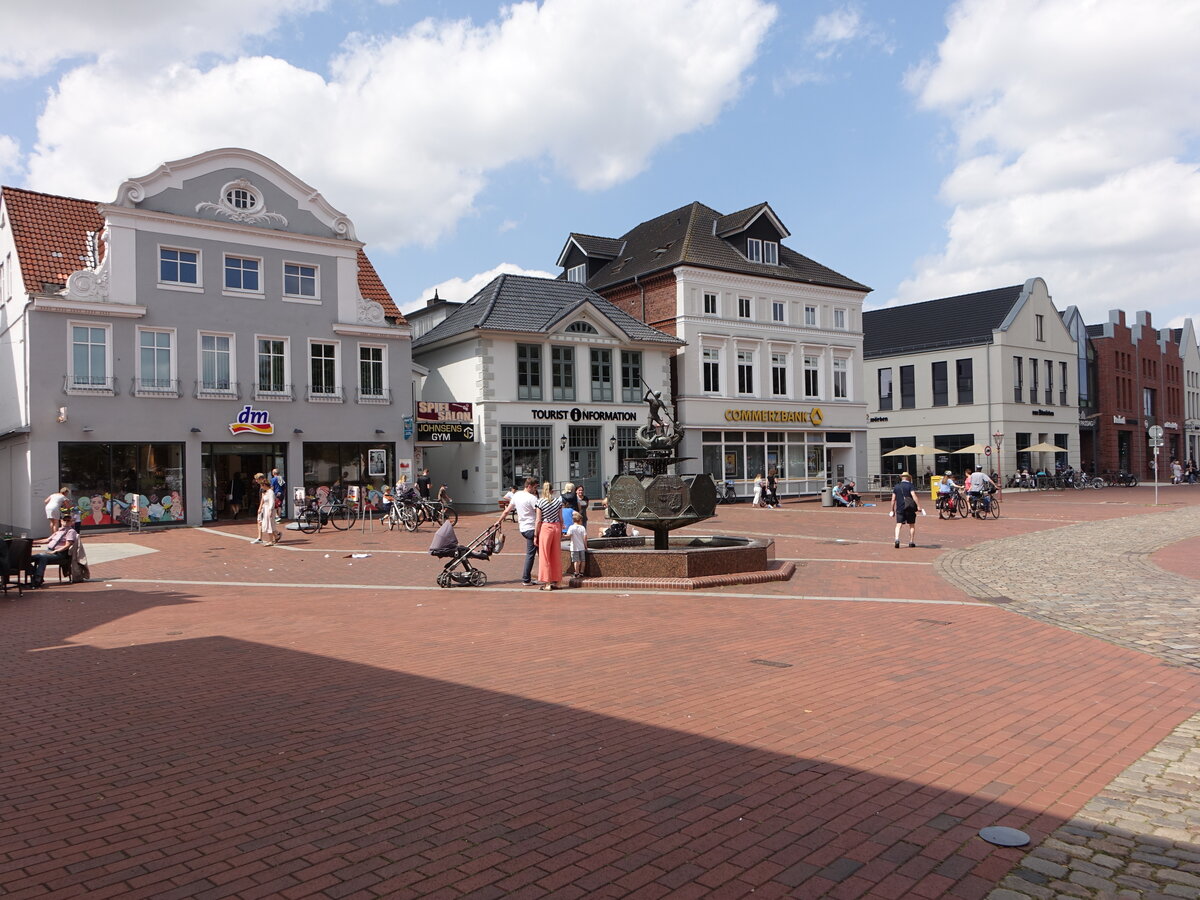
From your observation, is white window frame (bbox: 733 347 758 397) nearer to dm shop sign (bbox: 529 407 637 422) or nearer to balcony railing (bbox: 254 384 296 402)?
dm shop sign (bbox: 529 407 637 422)

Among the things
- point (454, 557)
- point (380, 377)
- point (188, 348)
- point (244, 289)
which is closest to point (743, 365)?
point (380, 377)

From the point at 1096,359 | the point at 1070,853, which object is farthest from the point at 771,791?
the point at 1096,359

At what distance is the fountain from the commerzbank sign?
2640 cm

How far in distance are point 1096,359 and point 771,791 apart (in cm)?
6941

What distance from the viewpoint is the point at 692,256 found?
1645 inches

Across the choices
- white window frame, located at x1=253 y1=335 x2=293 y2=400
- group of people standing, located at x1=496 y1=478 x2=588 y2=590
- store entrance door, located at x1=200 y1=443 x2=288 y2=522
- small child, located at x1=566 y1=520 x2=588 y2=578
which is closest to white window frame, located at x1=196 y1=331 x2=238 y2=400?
white window frame, located at x1=253 y1=335 x2=293 y2=400

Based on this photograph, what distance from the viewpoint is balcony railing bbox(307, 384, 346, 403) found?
3053cm

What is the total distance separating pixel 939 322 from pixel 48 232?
50206 mm

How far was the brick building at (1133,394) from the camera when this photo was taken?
64250 millimetres

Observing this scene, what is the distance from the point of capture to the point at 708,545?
16.3m

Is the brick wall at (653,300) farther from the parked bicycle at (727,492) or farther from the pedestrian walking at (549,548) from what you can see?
the pedestrian walking at (549,548)

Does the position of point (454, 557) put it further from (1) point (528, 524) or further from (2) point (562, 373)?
(2) point (562, 373)

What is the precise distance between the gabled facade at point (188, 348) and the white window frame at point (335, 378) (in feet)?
0.16

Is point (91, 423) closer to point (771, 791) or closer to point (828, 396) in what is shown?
point (771, 791)
